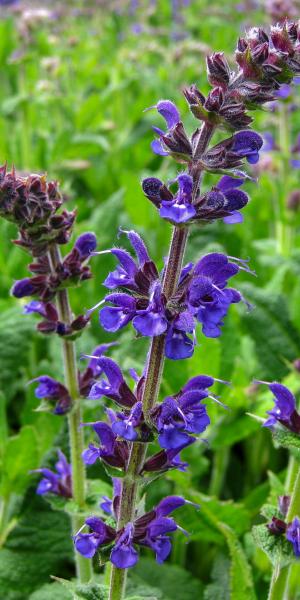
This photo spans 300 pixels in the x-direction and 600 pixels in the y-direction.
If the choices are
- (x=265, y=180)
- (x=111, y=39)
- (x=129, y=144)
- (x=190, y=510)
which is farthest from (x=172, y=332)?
(x=111, y=39)

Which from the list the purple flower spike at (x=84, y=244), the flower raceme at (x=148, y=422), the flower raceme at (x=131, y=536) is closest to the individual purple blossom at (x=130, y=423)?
the flower raceme at (x=148, y=422)

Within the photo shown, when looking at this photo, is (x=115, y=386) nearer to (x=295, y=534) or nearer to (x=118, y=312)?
(x=118, y=312)

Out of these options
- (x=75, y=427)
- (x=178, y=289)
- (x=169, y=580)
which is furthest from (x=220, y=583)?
(x=178, y=289)

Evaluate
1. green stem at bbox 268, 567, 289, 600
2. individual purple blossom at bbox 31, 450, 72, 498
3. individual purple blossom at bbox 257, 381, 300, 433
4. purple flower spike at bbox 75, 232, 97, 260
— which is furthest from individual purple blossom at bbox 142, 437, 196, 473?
purple flower spike at bbox 75, 232, 97, 260

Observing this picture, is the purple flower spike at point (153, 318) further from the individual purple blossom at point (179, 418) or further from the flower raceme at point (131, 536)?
the flower raceme at point (131, 536)

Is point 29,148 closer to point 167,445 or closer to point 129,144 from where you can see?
point 129,144

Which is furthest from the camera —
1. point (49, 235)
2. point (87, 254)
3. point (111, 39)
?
point (111, 39)

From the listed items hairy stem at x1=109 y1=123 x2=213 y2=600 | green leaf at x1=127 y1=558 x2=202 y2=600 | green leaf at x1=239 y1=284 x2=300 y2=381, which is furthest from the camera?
green leaf at x1=239 y1=284 x2=300 y2=381

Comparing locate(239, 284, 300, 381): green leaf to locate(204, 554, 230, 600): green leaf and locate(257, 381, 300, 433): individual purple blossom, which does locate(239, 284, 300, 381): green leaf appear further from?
locate(257, 381, 300, 433): individual purple blossom
